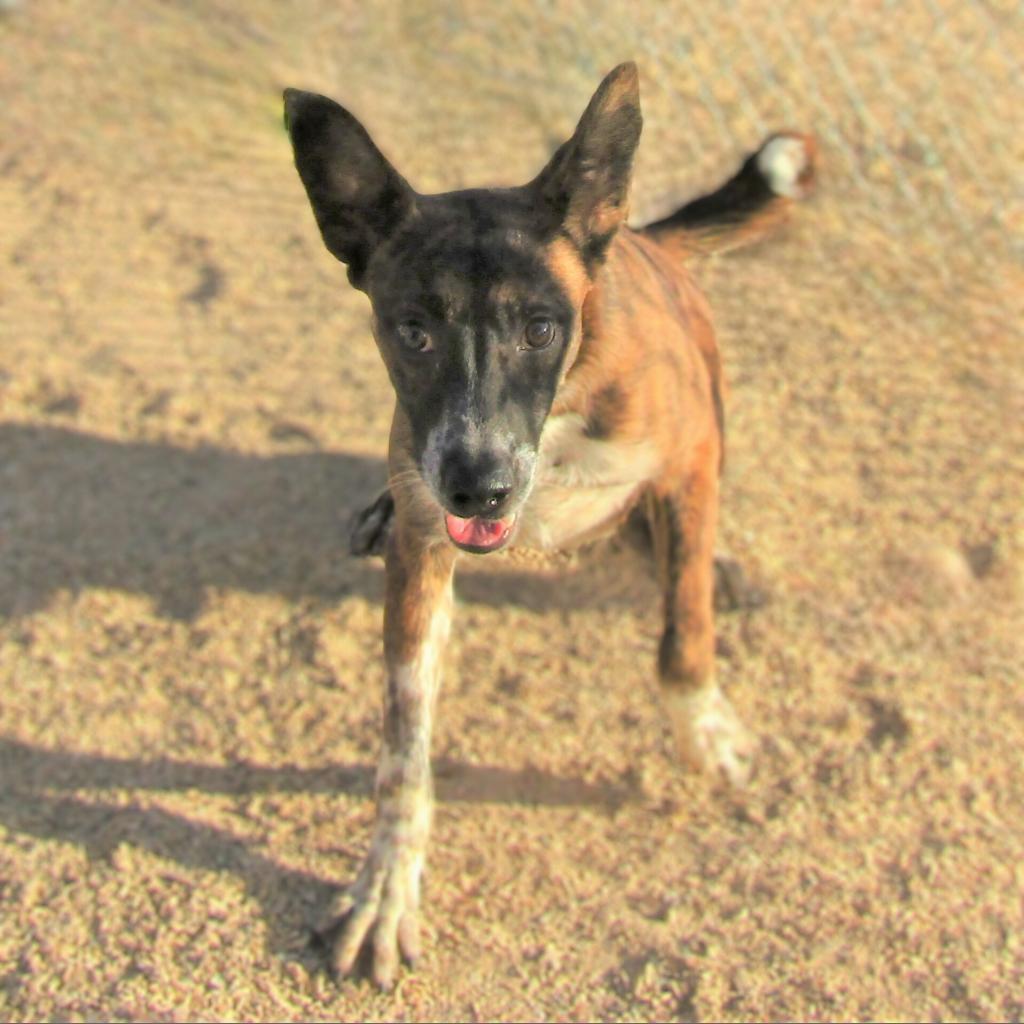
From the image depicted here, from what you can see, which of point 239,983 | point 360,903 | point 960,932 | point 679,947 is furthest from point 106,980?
point 960,932

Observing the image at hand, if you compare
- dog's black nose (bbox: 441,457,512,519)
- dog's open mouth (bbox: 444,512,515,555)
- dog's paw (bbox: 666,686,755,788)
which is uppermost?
dog's black nose (bbox: 441,457,512,519)

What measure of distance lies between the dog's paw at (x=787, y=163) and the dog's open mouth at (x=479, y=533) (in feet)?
5.42

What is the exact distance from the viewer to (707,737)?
12.3 ft

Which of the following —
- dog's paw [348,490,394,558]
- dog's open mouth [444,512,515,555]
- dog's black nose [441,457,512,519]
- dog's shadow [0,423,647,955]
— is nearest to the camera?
dog's black nose [441,457,512,519]

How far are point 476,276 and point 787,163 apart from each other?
1675 millimetres

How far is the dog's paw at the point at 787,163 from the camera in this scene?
13.9ft

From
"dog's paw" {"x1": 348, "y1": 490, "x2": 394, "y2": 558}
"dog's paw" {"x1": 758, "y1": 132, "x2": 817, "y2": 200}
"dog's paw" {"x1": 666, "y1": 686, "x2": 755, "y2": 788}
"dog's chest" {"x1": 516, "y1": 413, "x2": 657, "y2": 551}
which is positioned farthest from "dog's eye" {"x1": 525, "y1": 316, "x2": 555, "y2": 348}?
"dog's paw" {"x1": 758, "y1": 132, "x2": 817, "y2": 200}

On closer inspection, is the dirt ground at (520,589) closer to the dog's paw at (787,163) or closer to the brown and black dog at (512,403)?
the brown and black dog at (512,403)

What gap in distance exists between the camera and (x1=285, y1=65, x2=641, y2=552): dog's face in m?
2.90

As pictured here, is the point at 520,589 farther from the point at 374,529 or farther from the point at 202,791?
the point at 202,791

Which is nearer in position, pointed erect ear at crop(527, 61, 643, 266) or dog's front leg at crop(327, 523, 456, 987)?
pointed erect ear at crop(527, 61, 643, 266)

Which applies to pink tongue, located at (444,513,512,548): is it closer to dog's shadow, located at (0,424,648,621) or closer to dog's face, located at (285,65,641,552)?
dog's face, located at (285,65,641,552)

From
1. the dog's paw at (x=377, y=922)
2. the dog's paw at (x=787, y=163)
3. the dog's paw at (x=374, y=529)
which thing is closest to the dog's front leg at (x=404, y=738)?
the dog's paw at (x=377, y=922)

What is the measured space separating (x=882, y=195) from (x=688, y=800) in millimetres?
3253
